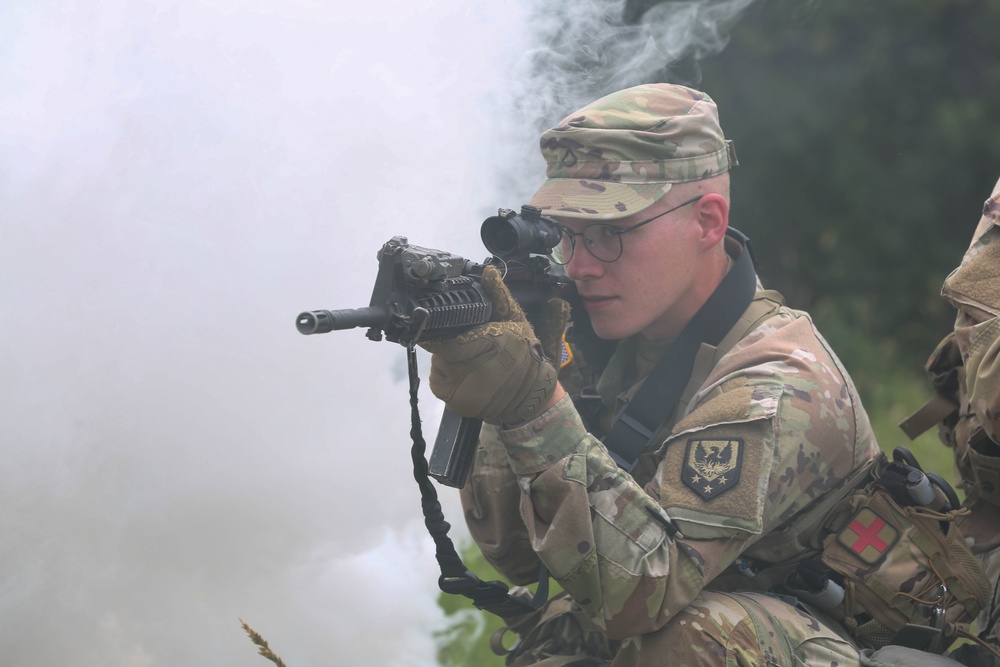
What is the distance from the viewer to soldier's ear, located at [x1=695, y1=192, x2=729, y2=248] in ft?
10.7

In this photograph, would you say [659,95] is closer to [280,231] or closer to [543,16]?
[543,16]

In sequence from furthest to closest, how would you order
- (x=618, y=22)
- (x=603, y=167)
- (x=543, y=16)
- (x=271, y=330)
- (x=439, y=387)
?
(x=618, y=22)
(x=543, y=16)
(x=271, y=330)
(x=603, y=167)
(x=439, y=387)

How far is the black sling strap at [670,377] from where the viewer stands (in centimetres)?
317

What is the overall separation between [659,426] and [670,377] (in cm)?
14

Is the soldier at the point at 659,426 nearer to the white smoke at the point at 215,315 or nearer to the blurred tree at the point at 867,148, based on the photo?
the white smoke at the point at 215,315

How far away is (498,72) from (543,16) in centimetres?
28

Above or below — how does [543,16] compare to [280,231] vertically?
above

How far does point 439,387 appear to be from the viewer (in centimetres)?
272

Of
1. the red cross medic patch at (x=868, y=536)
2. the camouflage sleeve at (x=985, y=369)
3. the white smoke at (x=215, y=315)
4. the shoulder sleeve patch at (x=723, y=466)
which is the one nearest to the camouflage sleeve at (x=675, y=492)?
the shoulder sleeve patch at (x=723, y=466)

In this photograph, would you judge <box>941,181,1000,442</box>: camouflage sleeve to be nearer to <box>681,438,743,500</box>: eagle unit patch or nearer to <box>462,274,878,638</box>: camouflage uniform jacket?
<box>462,274,878,638</box>: camouflage uniform jacket

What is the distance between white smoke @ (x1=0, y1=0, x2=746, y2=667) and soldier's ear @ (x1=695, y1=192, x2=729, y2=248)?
99cm

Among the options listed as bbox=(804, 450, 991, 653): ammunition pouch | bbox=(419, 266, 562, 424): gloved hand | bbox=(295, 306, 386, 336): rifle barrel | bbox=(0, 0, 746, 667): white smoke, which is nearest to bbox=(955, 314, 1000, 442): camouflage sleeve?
bbox=(804, 450, 991, 653): ammunition pouch

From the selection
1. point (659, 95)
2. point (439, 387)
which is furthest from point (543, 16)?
point (439, 387)

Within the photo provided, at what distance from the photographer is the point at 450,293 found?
257cm
